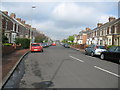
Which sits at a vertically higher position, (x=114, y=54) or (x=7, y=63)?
(x=114, y=54)

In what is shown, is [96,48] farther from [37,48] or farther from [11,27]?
[11,27]

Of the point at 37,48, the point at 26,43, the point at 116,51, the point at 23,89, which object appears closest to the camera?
the point at 23,89

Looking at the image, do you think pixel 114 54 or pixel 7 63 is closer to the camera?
pixel 7 63

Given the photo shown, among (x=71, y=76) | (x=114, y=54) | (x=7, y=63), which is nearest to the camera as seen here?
(x=71, y=76)

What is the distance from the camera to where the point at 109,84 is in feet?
17.9

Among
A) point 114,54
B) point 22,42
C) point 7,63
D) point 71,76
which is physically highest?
point 22,42

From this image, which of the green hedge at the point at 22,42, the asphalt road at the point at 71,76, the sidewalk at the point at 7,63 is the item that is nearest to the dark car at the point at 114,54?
the asphalt road at the point at 71,76

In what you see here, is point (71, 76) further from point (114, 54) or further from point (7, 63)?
point (114, 54)

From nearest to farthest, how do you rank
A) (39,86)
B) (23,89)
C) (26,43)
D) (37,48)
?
(23,89) < (39,86) < (37,48) < (26,43)

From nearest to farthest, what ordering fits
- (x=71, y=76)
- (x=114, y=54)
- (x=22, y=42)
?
(x=71, y=76) → (x=114, y=54) → (x=22, y=42)

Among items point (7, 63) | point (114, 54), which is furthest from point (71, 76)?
point (114, 54)

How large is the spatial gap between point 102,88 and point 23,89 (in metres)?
2.80

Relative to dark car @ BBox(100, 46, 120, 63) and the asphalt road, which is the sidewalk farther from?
dark car @ BBox(100, 46, 120, 63)

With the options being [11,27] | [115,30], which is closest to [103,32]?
[115,30]
